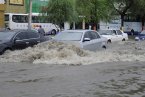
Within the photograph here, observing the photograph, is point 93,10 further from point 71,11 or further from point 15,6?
point 15,6

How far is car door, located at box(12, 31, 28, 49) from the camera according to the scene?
71.7 feet

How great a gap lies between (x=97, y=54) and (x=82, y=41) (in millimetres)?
1053

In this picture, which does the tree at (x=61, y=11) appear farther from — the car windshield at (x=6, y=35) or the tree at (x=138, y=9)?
the car windshield at (x=6, y=35)

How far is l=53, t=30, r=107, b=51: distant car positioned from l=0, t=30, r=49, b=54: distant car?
130cm

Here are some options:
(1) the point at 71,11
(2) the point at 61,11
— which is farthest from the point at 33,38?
(1) the point at 71,11

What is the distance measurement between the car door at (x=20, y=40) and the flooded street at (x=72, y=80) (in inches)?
121

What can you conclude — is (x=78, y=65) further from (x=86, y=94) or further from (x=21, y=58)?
(x=86, y=94)

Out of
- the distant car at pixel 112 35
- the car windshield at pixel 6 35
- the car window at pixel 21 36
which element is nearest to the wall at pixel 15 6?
the distant car at pixel 112 35

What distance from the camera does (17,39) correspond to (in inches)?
869

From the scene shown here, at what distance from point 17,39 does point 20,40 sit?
305 millimetres

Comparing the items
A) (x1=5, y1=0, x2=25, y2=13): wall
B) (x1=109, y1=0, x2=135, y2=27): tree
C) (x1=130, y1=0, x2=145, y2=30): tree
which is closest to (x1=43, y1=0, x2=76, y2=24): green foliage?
(x1=109, y1=0, x2=135, y2=27): tree

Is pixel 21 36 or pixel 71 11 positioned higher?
pixel 71 11

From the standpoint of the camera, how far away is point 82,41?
22.1 meters

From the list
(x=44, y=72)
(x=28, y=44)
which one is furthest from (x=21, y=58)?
(x=44, y=72)
